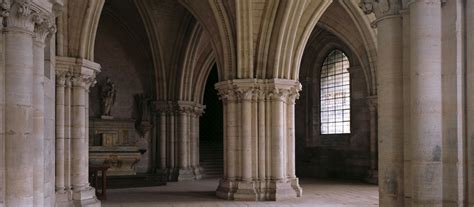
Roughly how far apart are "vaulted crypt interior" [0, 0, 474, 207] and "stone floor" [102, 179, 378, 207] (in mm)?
75

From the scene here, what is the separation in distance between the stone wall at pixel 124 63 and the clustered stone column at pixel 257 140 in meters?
8.14

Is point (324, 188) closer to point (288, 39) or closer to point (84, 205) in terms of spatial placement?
point (288, 39)

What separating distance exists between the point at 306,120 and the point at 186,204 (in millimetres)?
10981

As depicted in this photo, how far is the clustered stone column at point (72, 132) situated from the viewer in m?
10.5

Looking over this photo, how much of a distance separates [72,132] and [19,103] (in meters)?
5.57

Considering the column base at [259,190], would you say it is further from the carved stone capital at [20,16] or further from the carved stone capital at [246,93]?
the carved stone capital at [20,16]

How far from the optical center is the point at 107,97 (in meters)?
20.2

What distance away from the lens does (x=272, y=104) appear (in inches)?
524

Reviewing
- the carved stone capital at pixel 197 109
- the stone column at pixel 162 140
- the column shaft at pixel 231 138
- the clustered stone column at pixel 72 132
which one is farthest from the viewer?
the carved stone capital at pixel 197 109

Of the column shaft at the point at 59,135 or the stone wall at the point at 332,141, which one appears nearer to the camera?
the column shaft at the point at 59,135

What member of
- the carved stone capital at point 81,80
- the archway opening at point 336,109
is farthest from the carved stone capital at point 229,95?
the archway opening at point 336,109

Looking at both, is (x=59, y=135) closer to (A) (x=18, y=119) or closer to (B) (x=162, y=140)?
(A) (x=18, y=119)

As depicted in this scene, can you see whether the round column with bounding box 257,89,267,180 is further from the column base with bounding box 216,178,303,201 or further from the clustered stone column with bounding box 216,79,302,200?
the column base with bounding box 216,178,303,201

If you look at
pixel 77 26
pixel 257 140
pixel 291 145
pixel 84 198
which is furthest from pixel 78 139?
pixel 291 145
